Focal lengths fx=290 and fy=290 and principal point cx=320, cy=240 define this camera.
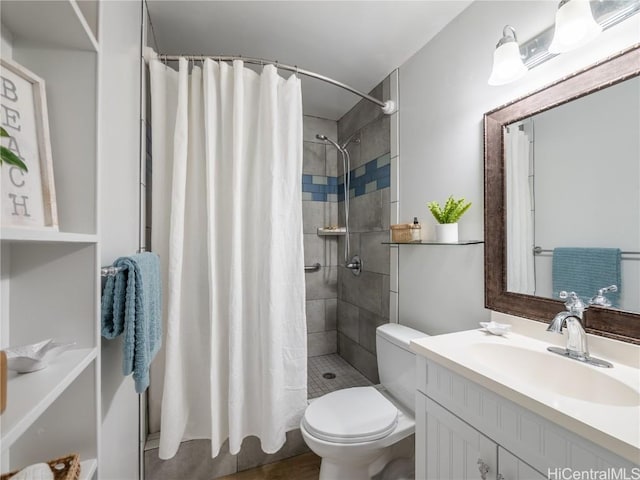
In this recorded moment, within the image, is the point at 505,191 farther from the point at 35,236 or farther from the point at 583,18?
the point at 35,236

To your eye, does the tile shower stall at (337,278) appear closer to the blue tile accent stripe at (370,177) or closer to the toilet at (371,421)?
the blue tile accent stripe at (370,177)

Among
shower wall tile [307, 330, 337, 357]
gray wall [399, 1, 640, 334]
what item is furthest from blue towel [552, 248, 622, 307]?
shower wall tile [307, 330, 337, 357]

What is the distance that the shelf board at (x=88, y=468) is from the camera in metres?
0.61

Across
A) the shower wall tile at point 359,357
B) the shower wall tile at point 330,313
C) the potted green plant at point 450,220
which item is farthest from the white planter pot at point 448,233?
the shower wall tile at point 330,313

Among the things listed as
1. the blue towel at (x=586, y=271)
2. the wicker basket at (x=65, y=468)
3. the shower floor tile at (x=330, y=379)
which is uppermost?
the blue towel at (x=586, y=271)

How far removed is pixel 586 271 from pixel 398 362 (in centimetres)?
91

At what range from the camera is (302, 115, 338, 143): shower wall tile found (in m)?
2.71

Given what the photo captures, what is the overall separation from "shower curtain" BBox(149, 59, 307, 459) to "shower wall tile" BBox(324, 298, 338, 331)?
3.98ft

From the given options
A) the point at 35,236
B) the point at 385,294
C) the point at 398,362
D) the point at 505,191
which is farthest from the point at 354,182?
the point at 35,236

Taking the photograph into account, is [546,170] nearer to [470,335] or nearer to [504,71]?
[504,71]

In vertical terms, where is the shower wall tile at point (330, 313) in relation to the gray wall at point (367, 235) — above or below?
below

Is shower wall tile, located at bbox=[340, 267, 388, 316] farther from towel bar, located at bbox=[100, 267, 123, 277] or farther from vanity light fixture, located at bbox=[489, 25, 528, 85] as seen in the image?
towel bar, located at bbox=[100, 267, 123, 277]

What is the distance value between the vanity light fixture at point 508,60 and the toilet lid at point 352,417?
1.56m

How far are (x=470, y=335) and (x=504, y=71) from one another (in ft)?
3.56
